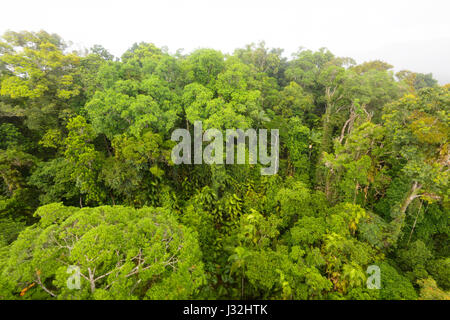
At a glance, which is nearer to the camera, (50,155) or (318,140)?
(50,155)

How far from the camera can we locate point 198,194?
35.9 ft

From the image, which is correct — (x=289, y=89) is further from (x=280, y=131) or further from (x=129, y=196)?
(x=129, y=196)

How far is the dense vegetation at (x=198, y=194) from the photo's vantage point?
5.38 meters

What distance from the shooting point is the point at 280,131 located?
1448 cm

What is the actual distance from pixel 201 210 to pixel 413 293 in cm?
898

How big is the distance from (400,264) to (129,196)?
14029 millimetres

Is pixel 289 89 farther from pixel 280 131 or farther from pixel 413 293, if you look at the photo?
pixel 413 293

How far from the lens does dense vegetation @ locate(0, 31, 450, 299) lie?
17.6 feet

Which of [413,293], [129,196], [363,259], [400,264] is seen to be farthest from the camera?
[129,196]

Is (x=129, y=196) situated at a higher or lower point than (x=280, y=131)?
lower

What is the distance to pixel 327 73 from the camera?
14.9 meters

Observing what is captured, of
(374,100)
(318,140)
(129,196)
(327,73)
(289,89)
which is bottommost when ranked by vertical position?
(129,196)
